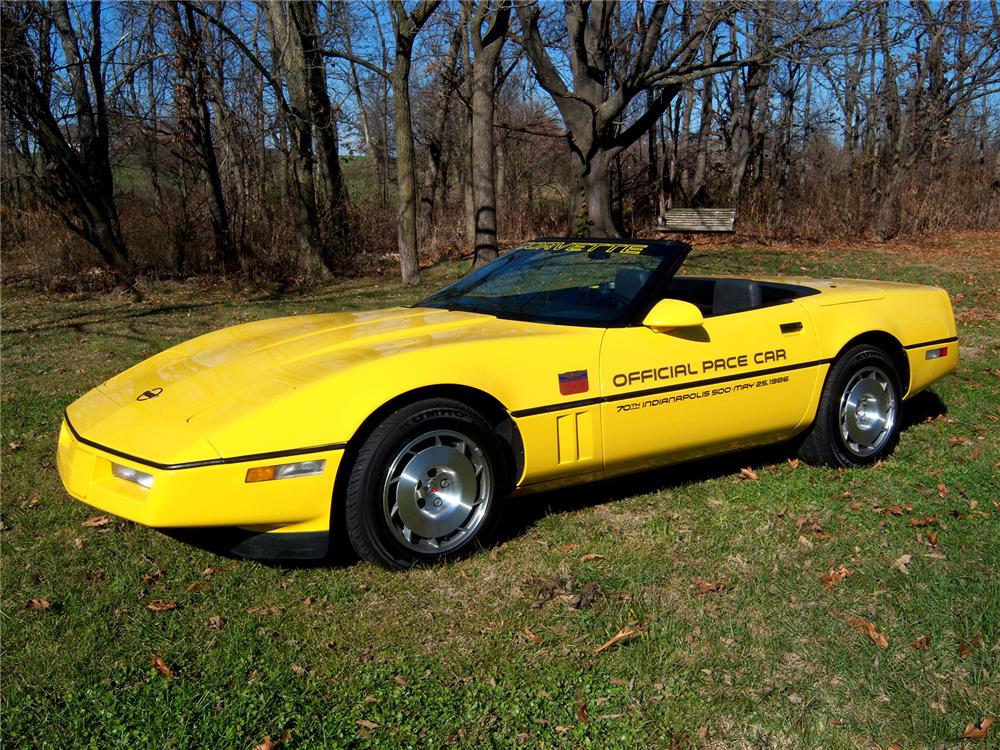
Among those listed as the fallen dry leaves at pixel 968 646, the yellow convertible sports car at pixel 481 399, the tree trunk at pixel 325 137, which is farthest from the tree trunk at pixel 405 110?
the fallen dry leaves at pixel 968 646

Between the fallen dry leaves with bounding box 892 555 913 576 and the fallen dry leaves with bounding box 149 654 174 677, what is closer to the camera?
the fallen dry leaves with bounding box 149 654 174 677

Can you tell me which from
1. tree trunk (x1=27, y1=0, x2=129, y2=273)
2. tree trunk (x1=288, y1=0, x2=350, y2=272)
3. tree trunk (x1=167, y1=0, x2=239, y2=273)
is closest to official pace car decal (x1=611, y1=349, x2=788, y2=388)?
tree trunk (x1=288, y1=0, x2=350, y2=272)

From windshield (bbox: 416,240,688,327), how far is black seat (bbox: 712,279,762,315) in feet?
1.99

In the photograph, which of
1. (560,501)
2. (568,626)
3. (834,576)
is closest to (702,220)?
(560,501)

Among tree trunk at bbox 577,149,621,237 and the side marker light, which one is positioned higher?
tree trunk at bbox 577,149,621,237

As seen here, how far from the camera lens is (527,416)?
362 cm

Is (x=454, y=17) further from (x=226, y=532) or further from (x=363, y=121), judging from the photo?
(x=226, y=532)

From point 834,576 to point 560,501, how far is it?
1.38 m

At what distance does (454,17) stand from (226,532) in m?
19.4

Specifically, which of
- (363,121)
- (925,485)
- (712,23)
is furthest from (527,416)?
(363,121)

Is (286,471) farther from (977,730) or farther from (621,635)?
(977,730)

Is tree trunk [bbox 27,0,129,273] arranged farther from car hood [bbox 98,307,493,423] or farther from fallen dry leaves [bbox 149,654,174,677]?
fallen dry leaves [bbox 149,654,174,677]

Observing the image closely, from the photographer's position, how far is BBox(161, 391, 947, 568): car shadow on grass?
3219 millimetres

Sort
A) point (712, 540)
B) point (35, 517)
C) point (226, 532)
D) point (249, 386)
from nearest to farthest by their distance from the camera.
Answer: point (226, 532) → point (249, 386) → point (712, 540) → point (35, 517)
